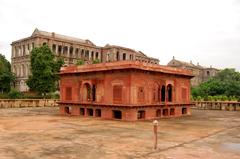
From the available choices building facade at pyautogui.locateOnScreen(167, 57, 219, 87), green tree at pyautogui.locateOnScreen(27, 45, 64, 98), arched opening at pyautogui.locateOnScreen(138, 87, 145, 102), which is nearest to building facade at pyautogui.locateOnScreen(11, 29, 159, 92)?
green tree at pyautogui.locateOnScreen(27, 45, 64, 98)

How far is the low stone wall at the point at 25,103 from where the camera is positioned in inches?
1731

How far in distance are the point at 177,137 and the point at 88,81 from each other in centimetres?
1467

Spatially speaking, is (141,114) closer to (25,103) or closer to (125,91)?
(125,91)

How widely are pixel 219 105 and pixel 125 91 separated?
1031 inches

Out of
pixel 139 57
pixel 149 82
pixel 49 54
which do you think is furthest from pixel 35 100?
pixel 139 57

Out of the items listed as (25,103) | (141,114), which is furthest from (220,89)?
(141,114)

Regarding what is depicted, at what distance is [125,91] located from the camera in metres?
25.2

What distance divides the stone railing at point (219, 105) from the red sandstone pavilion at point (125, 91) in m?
15.2

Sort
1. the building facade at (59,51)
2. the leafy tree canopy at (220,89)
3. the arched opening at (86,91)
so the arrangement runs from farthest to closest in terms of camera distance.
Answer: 1. the building facade at (59,51)
2. the leafy tree canopy at (220,89)
3. the arched opening at (86,91)

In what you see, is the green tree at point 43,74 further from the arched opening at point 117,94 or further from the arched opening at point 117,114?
the arched opening at point 117,94

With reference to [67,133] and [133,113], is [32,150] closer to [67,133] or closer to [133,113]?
[67,133]

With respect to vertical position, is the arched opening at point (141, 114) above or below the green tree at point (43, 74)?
below

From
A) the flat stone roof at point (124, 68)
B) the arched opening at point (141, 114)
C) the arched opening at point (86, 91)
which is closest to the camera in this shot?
the flat stone roof at point (124, 68)

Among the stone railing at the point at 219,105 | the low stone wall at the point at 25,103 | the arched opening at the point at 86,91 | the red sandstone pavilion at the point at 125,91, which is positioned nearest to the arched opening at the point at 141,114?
the red sandstone pavilion at the point at 125,91
